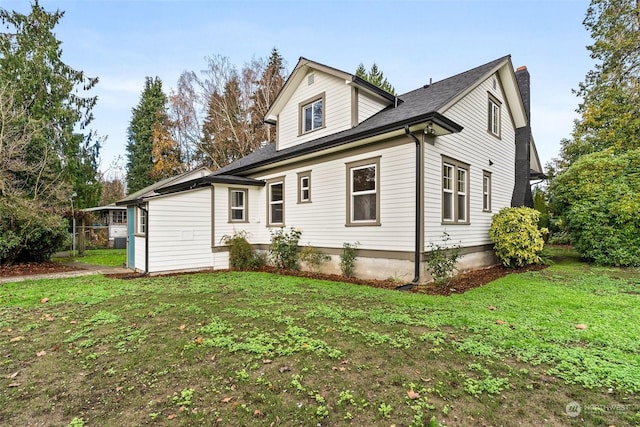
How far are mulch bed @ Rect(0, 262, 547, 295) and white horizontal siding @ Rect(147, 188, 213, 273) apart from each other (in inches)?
37.7

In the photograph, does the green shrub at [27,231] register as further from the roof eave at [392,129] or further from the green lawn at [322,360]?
the roof eave at [392,129]

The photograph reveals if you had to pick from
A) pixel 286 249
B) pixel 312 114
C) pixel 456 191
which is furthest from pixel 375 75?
pixel 286 249

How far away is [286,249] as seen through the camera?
9.70 meters

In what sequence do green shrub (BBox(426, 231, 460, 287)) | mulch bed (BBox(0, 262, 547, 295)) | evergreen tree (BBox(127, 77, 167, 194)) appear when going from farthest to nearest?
evergreen tree (BBox(127, 77, 167, 194))
green shrub (BBox(426, 231, 460, 287))
mulch bed (BBox(0, 262, 547, 295))

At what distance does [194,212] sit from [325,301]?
20.2 feet

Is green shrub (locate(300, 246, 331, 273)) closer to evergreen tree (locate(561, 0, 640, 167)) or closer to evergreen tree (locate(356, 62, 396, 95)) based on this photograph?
evergreen tree (locate(561, 0, 640, 167))

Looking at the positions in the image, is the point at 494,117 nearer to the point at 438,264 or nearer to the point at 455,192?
the point at 455,192

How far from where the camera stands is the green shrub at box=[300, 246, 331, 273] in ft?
29.8

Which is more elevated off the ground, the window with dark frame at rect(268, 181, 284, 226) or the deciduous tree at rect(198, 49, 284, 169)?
the deciduous tree at rect(198, 49, 284, 169)

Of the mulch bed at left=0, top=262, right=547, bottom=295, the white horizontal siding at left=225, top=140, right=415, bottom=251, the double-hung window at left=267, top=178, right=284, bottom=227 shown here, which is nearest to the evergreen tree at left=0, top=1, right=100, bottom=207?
the mulch bed at left=0, top=262, right=547, bottom=295

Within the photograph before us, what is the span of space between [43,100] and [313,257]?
12.2 m

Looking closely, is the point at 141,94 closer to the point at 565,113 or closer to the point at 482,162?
the point at 482,162

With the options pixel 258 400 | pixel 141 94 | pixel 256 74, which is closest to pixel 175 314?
pixel 258 400

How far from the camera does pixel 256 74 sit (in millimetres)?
23172
